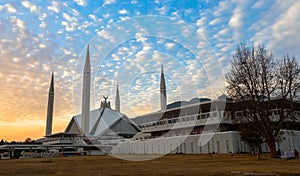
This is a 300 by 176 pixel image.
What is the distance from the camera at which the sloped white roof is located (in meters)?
106

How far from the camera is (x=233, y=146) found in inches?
1590

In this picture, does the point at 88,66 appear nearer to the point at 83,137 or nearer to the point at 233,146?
the point at 83,137

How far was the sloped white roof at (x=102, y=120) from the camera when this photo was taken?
346 ft

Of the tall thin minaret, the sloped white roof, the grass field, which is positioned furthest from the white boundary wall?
the sloped white roof

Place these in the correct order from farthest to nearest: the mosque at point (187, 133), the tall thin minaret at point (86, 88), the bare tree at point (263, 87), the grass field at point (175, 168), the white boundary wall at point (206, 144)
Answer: the tall thin minaret at point (86, 88), the mosque at point (187, 133), the white boundary wall at point (206, 144), the bare tree at point (263, 87), the grass field at point (175, 168)

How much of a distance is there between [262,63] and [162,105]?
166ft

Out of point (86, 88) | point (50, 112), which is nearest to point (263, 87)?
point (86, 88)

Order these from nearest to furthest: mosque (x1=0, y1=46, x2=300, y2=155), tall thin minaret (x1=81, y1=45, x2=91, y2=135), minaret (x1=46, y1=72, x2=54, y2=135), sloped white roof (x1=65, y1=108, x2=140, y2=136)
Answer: mosque (x1=0, y1=46, x2=300, y2=155) < tall thin minaret (x1=81, y1=45, x2=91, y2=135) < minaret (x1=46, y1=72, x2=54, y2=135) < sloped white roof (x1=65, y1=108, x2=140, y2=136)

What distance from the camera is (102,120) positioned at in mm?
109438

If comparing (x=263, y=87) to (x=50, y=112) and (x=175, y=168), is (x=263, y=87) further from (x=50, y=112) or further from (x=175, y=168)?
(x=50, y=112)

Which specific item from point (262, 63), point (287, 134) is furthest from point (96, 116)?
point (262, 63)

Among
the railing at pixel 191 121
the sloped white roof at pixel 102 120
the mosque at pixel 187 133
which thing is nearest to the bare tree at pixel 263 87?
the mosque at pixel 187 133

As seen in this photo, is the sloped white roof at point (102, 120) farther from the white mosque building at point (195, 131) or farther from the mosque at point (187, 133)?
the white mosque building at point (195, 131)

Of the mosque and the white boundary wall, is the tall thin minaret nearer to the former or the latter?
the mosque
